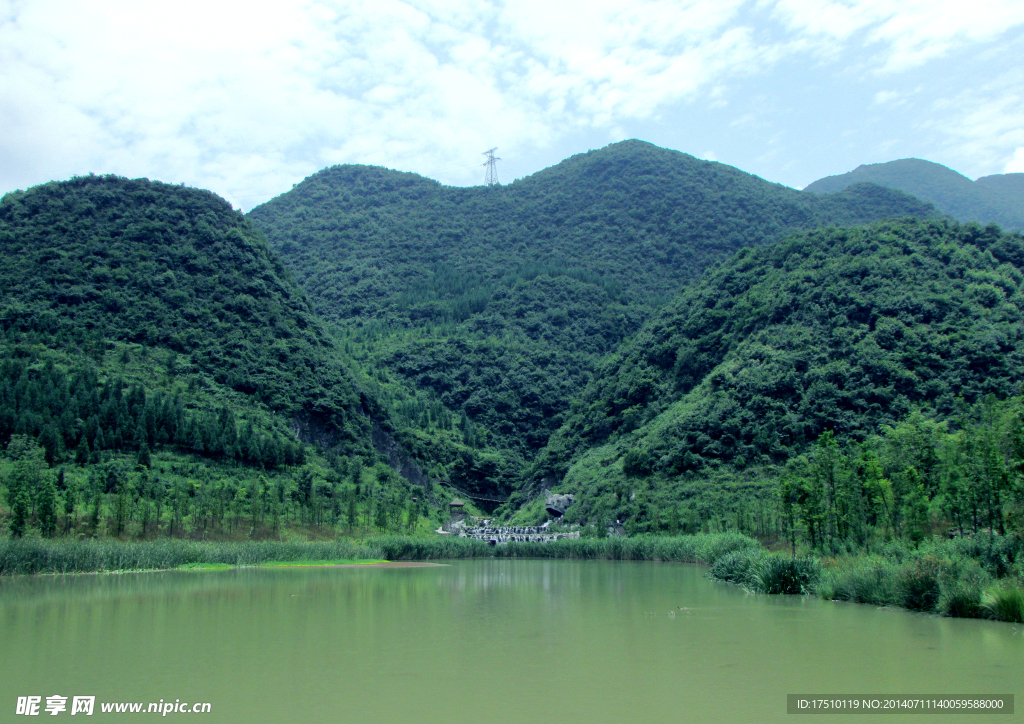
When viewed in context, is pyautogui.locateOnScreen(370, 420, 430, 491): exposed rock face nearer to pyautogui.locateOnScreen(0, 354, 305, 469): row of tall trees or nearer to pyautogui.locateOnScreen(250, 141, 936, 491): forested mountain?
pyautogui.locateOnScreen(250, 141, 936, 491): forested mountain

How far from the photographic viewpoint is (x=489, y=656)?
14.6 m

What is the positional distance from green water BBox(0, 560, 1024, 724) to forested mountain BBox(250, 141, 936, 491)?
84.9 meters

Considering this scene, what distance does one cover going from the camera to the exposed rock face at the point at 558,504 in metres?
80.4

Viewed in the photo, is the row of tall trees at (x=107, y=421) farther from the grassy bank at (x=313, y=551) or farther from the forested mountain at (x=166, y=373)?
the grassy bank at (x=313, y=551)

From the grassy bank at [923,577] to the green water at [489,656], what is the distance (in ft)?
2.17

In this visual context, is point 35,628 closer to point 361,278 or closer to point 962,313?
point 962,313

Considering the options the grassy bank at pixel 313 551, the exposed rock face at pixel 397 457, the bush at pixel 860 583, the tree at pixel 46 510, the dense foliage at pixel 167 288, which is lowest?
the grassy bank at pixel 313 551

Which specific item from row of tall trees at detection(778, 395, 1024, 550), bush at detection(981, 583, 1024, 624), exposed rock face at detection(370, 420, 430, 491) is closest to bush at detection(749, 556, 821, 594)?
row of tall trees at detection(778, 395, 1024, 550)

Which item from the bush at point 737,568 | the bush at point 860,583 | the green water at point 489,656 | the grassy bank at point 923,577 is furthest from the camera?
the bush at point 737,568

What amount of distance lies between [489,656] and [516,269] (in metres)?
154

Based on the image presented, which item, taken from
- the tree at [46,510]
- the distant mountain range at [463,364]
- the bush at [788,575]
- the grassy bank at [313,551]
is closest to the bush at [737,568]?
the bush at [788,575]

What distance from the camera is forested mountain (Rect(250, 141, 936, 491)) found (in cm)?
13075

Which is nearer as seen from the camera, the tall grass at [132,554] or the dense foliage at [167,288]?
the tall grass at [132,554]

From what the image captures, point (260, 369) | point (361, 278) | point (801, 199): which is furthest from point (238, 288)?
point (801, 199)
